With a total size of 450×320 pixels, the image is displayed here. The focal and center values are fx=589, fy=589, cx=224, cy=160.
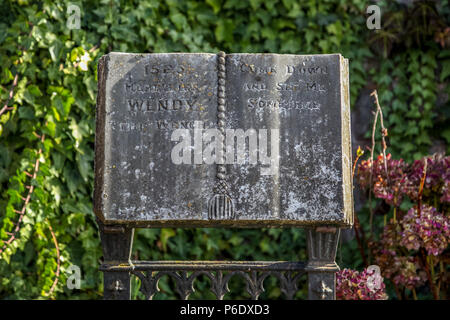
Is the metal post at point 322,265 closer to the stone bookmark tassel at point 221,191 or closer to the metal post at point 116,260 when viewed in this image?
the stone bookmark tassel at point 221,191

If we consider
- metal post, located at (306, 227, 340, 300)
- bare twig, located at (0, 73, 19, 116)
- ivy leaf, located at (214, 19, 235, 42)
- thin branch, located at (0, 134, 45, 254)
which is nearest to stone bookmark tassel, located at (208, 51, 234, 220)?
metal post, located at (306, 227, 340, 300)

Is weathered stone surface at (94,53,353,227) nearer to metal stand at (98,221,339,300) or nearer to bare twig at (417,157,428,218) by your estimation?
metal stand at (98,221,339,300)

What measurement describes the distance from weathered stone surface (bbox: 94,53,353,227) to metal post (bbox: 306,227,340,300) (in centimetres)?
12

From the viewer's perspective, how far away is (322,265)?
280cm

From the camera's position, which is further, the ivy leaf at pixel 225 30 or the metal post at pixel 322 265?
the ivy leaf at pixel 225 30

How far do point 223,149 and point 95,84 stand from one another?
4.79ft

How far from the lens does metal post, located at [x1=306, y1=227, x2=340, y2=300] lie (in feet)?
9.13

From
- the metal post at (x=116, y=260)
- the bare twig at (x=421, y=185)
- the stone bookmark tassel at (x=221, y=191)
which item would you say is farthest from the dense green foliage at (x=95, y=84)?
the stone bookmark tassel at (x=221, y=191)

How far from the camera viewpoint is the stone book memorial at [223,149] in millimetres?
2715

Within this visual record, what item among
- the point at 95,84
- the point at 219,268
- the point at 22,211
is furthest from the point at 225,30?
the point at 219,268

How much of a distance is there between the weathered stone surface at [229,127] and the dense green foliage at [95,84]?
41.1 inches

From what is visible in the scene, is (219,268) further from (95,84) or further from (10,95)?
(10,95)
